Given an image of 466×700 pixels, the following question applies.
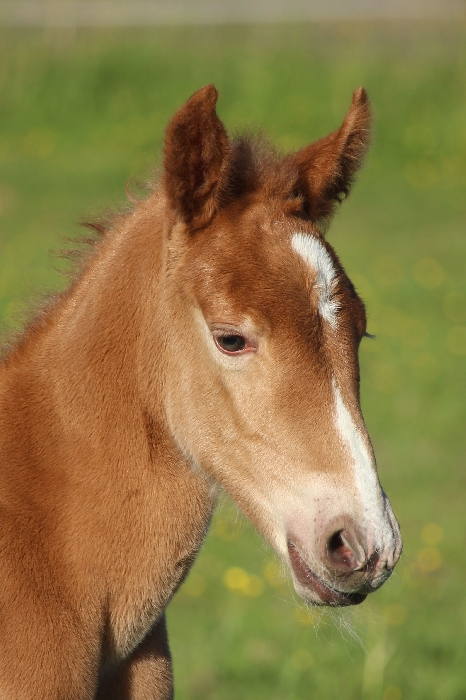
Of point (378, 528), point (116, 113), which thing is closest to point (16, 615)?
point (378, 528)

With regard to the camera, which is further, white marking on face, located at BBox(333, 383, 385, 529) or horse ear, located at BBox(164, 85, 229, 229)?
horse ear, located at BBox(164, 85, 229, 229)

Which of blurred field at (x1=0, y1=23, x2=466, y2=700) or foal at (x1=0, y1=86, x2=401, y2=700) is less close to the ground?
foal at (x1=0, y1=86, x2=401, y2=700)

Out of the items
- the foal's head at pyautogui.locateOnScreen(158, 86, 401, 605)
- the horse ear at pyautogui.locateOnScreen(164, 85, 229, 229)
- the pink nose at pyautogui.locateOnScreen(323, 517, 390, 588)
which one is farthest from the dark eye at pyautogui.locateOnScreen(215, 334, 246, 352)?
the pink nose at pyautogui.locateOnScreen(323, 517, 390, 588)

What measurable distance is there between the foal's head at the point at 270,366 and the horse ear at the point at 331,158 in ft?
0.56

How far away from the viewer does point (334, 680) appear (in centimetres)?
474

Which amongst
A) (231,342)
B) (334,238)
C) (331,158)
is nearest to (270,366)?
(231,342)

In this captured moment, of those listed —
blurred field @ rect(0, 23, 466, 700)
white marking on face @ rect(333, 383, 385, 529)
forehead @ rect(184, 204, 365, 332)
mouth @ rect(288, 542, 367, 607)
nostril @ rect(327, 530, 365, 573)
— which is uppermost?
forehead @ rect(184, 204, 365, 332)

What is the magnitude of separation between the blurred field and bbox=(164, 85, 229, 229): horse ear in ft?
1.64

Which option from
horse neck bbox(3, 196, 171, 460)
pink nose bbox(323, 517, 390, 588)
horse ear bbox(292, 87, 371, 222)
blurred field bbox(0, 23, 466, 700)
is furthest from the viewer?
blurred field bbox(0, 23, 466, 700)

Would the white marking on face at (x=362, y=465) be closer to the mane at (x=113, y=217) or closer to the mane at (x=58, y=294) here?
the mane at (x=113, y=217)

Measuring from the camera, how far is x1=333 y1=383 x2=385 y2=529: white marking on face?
2449 mm

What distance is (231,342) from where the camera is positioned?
265cm

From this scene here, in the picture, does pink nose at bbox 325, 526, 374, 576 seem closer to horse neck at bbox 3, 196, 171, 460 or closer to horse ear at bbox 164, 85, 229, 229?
horse neck at bbox 3, 196, 171, 460

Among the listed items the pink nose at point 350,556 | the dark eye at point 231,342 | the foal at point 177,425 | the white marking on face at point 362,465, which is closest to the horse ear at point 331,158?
the foal at point 177,425
